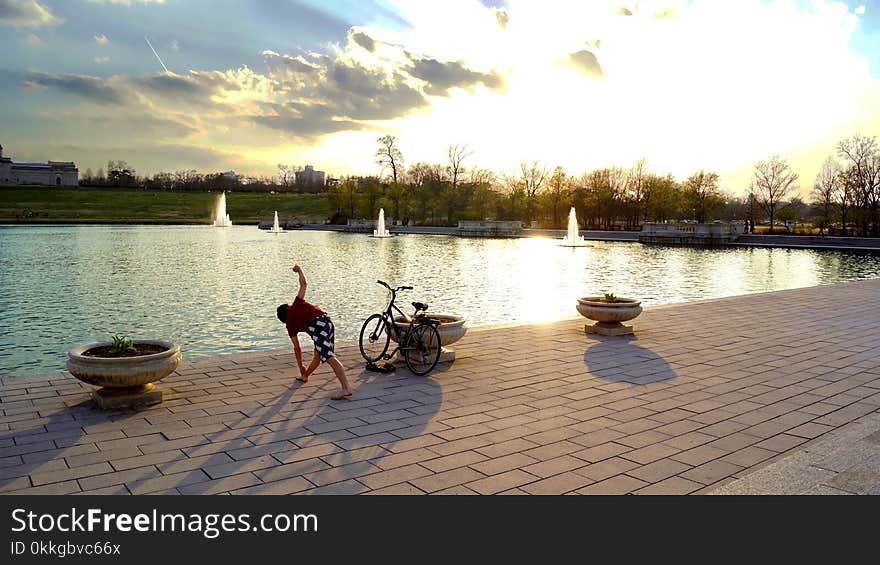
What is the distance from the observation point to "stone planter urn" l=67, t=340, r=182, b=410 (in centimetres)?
682

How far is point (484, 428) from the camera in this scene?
255 inches

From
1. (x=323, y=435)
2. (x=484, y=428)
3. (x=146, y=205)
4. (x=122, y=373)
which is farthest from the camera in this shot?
(x=146, y=205)

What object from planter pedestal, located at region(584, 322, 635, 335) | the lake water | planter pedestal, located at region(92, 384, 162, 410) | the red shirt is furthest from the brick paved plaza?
the lake water

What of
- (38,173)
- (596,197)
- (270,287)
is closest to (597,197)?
(596,197)

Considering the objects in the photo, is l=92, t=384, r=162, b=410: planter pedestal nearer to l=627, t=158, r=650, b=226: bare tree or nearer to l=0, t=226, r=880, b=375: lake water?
l=0, t=226, r=880, b=375: lake water

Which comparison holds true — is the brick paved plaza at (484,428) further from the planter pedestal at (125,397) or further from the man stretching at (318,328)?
the man stretching at (318,328)

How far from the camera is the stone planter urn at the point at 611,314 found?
1177 cm

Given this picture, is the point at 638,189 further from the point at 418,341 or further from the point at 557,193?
the point at 418,341

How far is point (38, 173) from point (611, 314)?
221083 millimetres

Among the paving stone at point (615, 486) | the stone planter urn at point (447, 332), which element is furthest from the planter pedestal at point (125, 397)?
the paving stone at point (615, 486)

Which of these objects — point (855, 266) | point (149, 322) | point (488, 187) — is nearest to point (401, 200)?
point (488, 187)

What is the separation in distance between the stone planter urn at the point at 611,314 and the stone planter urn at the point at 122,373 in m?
7.65
